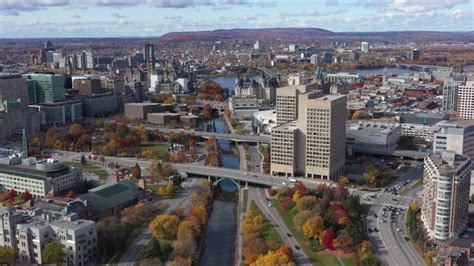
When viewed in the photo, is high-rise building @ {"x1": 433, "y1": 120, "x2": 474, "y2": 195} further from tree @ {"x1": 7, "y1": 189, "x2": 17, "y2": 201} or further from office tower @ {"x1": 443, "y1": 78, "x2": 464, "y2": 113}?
tree @ {"x1": 7, "y1": 189, "x2": 17, "y2": 201}

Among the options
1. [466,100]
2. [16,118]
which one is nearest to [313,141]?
[466,100]

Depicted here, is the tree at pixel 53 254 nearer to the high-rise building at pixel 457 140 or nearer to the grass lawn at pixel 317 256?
the grass lawn at pixel 317 256

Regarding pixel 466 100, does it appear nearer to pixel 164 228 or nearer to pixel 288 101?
pixel 288 101

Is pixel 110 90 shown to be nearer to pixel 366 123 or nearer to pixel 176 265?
pixel 366 123

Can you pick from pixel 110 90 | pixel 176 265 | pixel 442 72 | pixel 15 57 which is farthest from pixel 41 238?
pixel 15 57

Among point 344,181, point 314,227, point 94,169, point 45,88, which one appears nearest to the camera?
point 314,227

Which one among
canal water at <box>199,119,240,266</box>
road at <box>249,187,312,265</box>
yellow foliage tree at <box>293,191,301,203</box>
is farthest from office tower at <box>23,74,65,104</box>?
yellow foliage tree at <box>293,191,301,203</box>

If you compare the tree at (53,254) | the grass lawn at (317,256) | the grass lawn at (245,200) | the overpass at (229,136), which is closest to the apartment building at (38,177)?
the tree at (53,254)
